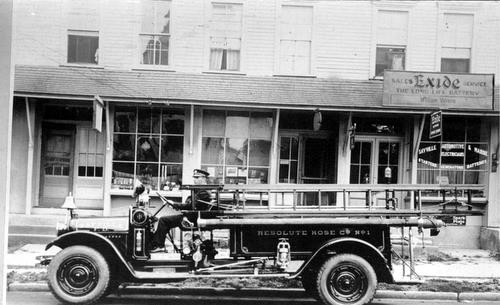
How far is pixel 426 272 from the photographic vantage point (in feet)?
25.4

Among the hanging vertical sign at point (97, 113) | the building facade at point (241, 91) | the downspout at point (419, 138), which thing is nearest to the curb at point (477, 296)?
the building facade at point (241, 91)

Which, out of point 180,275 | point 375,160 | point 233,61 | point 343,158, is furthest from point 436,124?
point 180,275

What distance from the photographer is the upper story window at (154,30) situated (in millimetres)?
10227

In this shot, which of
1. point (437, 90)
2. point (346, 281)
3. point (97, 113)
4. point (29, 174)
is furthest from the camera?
point (29, 174)

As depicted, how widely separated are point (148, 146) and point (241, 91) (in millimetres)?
2427

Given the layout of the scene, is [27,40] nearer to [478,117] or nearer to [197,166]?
[197,166]

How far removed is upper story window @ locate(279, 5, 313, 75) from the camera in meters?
10.4

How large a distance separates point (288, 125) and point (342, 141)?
1281 millimetres

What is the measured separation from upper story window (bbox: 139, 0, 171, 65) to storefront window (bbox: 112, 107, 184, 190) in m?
1.22

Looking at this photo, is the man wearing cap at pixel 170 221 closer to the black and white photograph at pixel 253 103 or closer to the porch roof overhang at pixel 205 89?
the black and white photograph at pixel 253 103

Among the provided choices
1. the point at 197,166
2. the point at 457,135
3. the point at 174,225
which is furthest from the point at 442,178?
the point at 174,225

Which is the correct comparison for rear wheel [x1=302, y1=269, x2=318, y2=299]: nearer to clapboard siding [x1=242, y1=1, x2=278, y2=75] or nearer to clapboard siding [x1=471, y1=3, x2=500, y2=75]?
clapboard siding [x1=242, y1=1, x2=278, y2=75]

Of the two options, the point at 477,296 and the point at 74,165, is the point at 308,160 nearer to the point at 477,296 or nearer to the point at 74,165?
the point at 477,296

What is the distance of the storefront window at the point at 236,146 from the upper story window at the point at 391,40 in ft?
9.51
